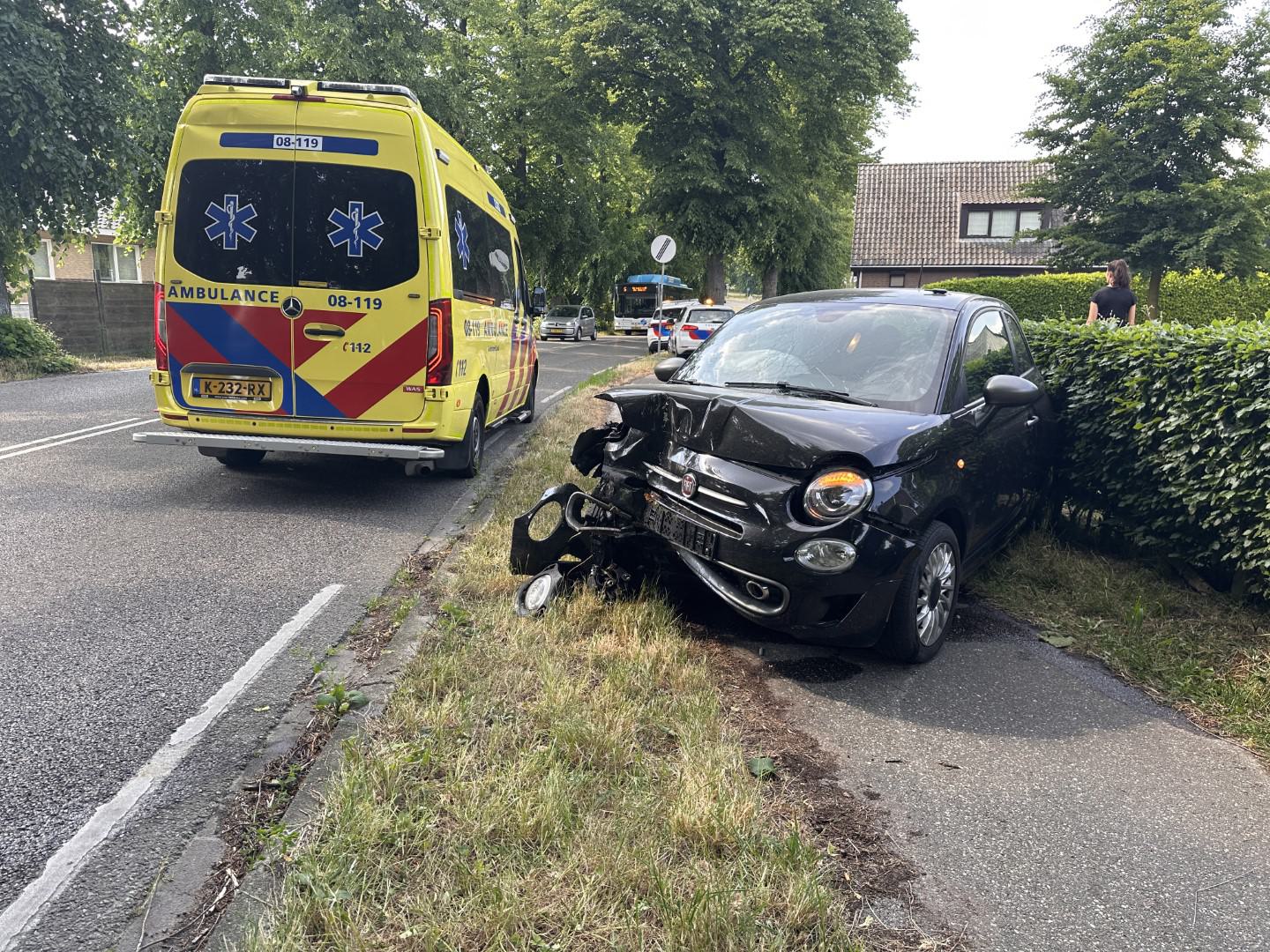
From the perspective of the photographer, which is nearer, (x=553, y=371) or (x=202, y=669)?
(x=202, y=669)

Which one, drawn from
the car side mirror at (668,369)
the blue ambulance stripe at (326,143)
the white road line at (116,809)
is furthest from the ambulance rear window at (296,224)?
the white road line at (116,809)

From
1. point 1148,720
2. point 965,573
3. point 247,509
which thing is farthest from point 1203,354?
point 247,509

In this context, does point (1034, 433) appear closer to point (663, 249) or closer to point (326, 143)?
point (326, 143)

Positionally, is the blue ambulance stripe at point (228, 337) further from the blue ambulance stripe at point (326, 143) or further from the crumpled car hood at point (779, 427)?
the crumpled car hood at point (779, 427)

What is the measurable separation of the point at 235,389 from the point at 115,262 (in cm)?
4386

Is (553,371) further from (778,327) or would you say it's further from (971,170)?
(971,170)

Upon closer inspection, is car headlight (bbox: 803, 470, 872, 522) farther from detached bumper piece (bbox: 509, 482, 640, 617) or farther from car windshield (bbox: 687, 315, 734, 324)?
car windshield (bbox: 687, 315, 734, 324)

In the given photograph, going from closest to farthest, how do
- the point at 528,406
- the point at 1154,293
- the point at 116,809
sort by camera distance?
the point at 116,809, the point at 528,406, the point at 1154,293

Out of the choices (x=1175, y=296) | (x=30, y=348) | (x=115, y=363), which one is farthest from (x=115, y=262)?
(x=1175, y=296)

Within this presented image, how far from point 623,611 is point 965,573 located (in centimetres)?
188

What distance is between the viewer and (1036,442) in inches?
219

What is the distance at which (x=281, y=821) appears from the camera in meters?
2.65

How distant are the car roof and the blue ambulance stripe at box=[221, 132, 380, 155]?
10.4 ft

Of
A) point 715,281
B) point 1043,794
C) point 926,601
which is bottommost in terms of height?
point 1043,794
